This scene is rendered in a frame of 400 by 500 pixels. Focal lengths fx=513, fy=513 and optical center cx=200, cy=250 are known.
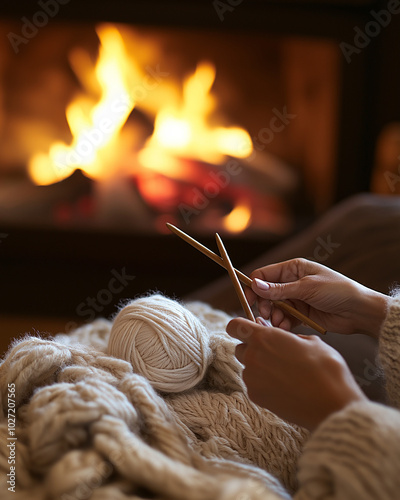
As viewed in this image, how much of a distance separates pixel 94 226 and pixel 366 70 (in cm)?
102

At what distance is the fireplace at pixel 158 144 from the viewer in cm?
171

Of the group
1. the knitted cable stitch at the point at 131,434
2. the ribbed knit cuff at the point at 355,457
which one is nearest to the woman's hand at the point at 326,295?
the knitted cable stitch at the point at 131,434

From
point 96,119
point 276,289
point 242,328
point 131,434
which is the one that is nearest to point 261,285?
point 276,289

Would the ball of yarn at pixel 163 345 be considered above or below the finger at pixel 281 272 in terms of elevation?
below

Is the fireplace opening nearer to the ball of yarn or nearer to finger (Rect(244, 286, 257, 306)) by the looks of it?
finger (Rect(244, 286, 257, 306))

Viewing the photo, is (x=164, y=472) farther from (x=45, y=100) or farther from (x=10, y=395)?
(x=45, y=100)

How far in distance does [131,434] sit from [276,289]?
1.06 ft

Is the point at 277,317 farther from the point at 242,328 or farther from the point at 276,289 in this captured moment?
the point at 242,328

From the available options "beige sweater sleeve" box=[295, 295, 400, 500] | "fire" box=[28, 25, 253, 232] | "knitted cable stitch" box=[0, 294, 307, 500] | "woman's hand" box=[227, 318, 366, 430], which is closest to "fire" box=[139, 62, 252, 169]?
"fire" box=[28, 25, 253, 232]

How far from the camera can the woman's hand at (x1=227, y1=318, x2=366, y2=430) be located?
1.69ft

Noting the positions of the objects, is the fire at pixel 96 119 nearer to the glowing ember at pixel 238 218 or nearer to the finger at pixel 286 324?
the glowing ember at pixel 238 218

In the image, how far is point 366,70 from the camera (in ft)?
5.42

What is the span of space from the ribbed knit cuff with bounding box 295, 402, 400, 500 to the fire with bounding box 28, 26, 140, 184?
1.43 m

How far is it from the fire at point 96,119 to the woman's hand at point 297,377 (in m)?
1.31
